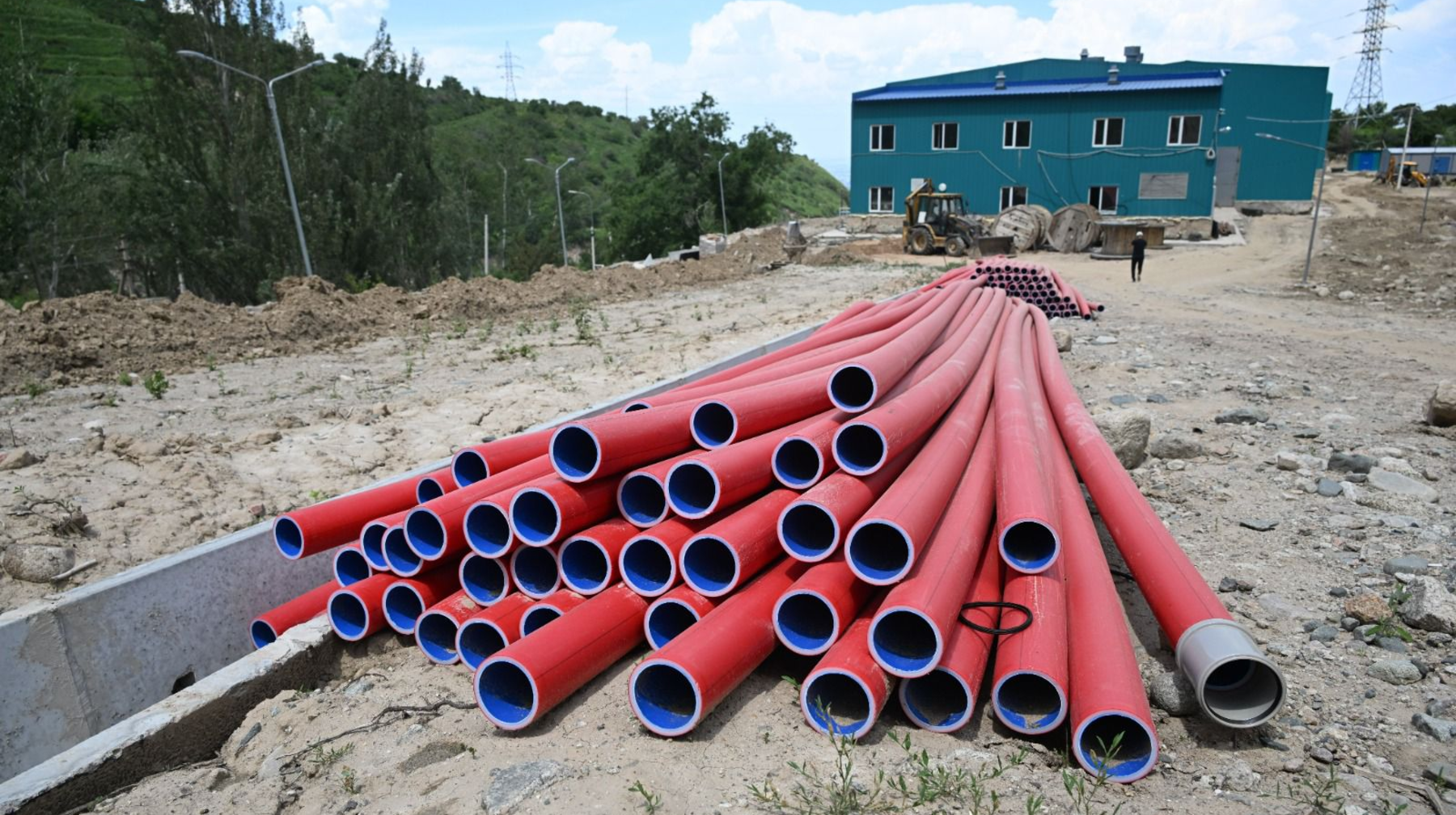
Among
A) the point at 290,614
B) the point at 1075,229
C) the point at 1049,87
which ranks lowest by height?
the point at 290,614

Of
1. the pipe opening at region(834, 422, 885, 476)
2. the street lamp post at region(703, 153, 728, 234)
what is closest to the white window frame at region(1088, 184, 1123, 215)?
the street lamp post at region(703, 153, 728, 234)

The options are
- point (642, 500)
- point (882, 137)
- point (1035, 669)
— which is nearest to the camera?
point (1035, 669)

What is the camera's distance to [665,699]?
3.43 m

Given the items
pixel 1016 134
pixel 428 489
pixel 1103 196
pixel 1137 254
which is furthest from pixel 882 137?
pixel 428 489

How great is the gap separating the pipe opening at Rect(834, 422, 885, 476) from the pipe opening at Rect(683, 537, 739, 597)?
2.36ft

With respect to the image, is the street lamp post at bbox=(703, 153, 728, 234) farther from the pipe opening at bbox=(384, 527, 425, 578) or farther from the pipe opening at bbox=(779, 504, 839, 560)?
the pipe opening at bbox=(779, 504, 839, 560)

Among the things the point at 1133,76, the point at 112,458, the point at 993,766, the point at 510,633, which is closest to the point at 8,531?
the point at 112,458

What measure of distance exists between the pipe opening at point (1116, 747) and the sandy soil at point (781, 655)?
3.4 inches

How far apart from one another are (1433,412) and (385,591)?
27.8 feet

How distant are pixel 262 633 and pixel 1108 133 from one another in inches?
1443

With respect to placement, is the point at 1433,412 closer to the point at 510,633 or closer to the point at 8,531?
the point at 510,633

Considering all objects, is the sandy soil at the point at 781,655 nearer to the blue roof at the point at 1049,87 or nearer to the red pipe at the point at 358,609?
the red pipe at the point at 358,609

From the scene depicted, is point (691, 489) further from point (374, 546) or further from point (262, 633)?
point (262, 633)

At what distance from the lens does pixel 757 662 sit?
11.3ft
